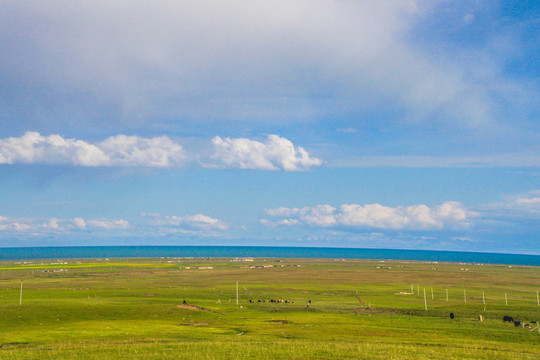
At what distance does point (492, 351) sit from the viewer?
49750 millimetres

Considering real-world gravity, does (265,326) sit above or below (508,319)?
above

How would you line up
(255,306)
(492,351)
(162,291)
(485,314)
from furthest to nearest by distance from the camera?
(162,291), (255,306), (485,314), (492,351)

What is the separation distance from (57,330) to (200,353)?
33.5 metres

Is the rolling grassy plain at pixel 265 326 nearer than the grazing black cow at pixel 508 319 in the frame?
Yes

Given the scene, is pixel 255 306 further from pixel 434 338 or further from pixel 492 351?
pixel 492 351

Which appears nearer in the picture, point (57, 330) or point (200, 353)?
point (200, 353)

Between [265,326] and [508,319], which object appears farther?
[508,319]

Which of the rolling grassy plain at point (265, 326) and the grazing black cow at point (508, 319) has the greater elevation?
the rolling grassy plain at point (265, 326)

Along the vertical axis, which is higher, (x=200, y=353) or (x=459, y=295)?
(x=200, y=353)

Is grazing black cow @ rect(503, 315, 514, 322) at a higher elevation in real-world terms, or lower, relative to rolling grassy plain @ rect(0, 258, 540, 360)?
lower

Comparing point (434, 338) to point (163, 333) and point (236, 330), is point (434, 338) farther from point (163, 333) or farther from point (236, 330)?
point (163, 333)

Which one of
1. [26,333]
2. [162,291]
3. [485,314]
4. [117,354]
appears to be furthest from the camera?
[162,291]

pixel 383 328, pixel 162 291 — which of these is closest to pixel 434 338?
Result: pixel 383 328

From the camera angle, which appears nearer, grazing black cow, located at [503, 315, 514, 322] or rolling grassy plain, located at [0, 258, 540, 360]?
rolling grassy plain, located at [0, 258, 540, 360]
